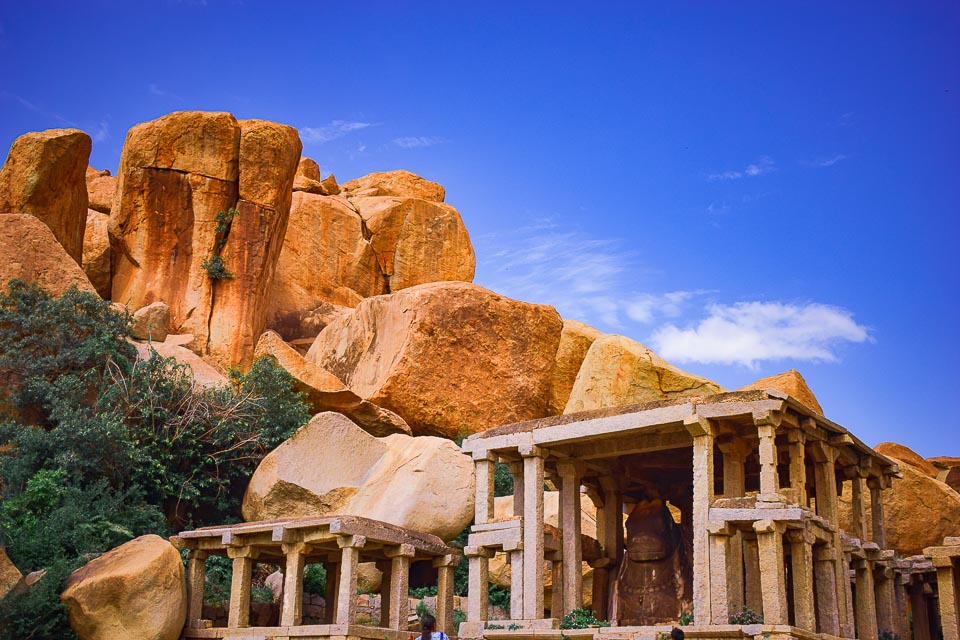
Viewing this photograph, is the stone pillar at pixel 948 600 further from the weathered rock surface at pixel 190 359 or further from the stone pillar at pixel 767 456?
the weathered rock surface at pixel 190 359

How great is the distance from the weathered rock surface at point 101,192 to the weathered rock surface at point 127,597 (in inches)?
1118

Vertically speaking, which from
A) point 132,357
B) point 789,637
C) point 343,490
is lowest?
point 789,637

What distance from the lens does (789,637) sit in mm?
15805

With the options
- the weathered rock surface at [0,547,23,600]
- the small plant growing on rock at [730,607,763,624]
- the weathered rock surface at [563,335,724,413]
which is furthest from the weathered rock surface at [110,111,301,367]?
the small plant growing on rock at [730,607,763,624]

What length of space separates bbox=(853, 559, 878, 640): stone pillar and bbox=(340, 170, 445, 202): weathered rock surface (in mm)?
33596

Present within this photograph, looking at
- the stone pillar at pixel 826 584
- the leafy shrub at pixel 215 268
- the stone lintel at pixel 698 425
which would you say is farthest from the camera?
the leafy shrub at pixel 215 268

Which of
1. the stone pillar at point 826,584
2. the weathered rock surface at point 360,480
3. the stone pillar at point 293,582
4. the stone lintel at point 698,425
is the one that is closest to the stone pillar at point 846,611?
the stone pillar at point 826,584

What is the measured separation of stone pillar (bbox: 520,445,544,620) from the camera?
18906 millimetres

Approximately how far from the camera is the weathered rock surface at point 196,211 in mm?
35625

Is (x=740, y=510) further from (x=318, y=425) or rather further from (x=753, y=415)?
(x=318, y=425)

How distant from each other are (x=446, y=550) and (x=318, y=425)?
23.7 feet

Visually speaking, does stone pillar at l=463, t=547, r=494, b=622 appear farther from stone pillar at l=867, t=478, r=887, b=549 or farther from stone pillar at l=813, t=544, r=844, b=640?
stone pillar at l=867, t=478, r=887, b=549

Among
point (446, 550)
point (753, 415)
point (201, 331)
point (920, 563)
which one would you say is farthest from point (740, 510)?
point (201, 331)

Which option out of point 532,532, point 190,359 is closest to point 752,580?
point 532,532
